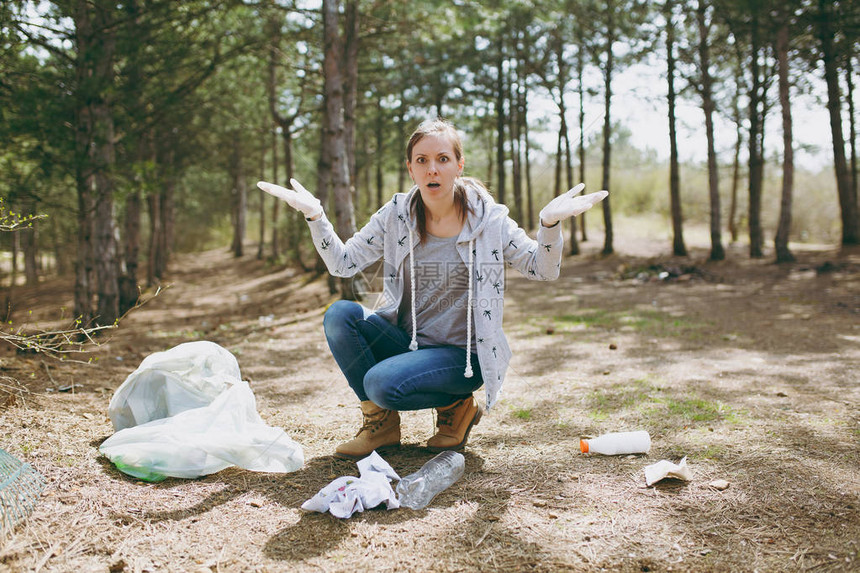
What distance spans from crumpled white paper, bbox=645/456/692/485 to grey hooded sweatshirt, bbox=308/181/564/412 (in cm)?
71

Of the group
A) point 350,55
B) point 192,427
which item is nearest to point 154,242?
point 350,55

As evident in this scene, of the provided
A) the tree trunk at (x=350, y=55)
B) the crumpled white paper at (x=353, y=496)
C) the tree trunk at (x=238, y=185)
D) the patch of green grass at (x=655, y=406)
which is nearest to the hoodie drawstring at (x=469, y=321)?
the crumpled white paper at (x=353, y=496)

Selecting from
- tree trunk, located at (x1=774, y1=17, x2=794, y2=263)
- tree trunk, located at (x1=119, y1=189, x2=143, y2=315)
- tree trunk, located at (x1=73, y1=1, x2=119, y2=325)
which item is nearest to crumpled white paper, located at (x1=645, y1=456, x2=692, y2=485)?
tree trunk, located at (x1=73, y1=1, x2=119, y2=325)

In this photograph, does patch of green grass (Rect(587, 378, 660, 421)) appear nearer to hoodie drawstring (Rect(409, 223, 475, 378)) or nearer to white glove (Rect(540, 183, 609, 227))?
hoodie drawstring (Rect(409, 223, 475, 378))

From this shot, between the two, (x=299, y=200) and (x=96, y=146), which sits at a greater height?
(x=96, y=146)

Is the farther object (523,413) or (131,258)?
(131,258)

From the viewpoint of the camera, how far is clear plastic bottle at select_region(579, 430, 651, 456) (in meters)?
2.79

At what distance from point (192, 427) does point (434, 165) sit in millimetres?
1619

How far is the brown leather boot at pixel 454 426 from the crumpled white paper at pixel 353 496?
531 millimetres

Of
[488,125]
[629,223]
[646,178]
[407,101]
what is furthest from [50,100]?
[646,178]

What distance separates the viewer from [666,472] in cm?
245

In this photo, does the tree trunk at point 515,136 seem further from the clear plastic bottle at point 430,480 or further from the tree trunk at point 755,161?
the clear plastic bottle at point 430,480

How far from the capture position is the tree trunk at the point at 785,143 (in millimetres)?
10491

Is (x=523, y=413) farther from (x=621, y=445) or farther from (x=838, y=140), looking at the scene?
(x=838, y=140)
